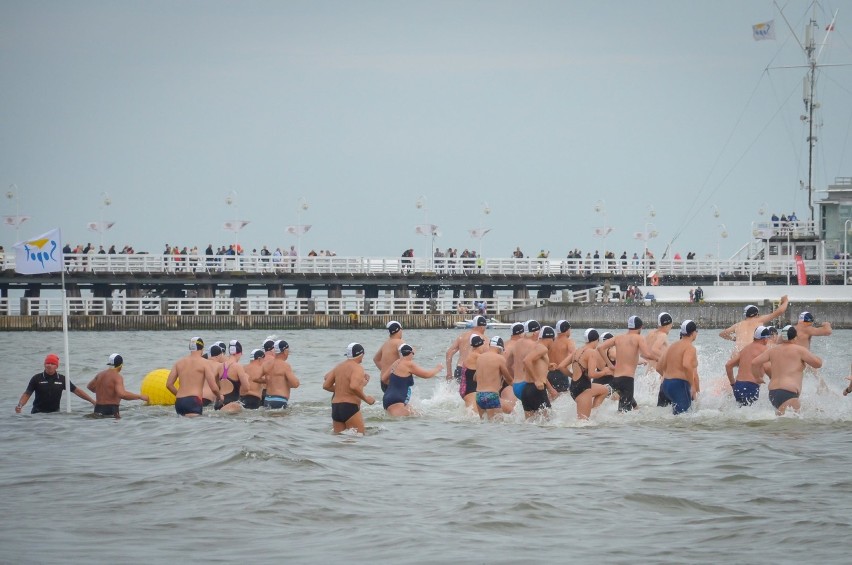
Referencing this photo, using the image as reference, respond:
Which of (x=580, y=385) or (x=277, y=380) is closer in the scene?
(x=580, y=385)

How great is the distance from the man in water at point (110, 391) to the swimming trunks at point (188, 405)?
0.65m

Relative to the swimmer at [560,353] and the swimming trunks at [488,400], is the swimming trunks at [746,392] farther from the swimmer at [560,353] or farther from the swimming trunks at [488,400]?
the swimming trunks at [488,400]

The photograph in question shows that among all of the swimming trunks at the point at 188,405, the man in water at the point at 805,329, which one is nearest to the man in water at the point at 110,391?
the swimming trunks at the point at 188,405

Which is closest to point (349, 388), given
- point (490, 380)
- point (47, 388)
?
point (490, 380)

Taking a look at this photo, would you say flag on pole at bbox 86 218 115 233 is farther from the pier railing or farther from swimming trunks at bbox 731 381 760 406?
swimming trunks at bbox 731 381 760 406

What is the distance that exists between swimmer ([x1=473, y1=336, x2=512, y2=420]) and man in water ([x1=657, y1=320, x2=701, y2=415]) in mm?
2368

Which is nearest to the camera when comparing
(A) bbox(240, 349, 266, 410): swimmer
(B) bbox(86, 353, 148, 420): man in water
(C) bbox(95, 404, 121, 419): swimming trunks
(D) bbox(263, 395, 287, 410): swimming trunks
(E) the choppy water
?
(E) the choppy water

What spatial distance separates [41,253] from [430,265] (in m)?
45.3

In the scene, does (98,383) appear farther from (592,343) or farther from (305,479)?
(592,343)

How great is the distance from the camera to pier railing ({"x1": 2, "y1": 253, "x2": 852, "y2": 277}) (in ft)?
201

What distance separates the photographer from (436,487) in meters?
13.8

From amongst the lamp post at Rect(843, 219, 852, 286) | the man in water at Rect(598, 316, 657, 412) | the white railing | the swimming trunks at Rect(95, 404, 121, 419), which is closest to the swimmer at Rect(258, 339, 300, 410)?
the swimming trunks at Rect(95, 404, 121, 419)

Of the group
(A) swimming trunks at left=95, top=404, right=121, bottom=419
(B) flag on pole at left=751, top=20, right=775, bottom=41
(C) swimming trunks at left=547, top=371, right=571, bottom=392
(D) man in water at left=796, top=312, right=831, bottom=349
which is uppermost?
(B) flag on pole at left=751, top=20, right=775, bottom=41

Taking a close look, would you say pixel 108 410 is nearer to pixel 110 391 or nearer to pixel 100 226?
pixel 110 391
